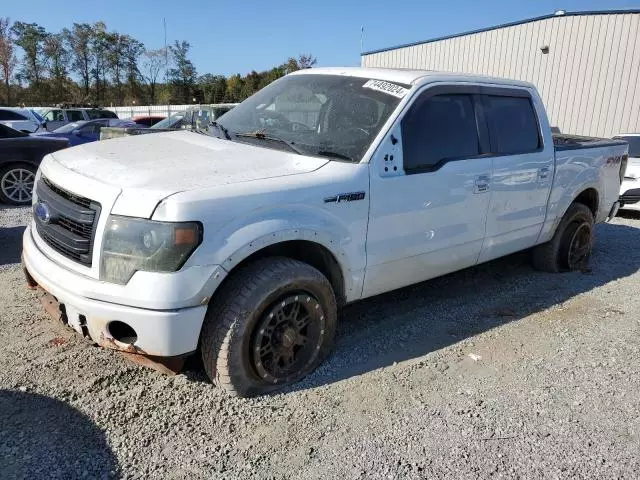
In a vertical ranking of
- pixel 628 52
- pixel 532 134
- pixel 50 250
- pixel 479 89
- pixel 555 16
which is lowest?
pixel 50 250

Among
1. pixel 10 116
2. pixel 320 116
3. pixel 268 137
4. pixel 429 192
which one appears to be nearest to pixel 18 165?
pixel 268 137

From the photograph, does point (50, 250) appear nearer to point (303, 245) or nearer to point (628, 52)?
point (303, 245)

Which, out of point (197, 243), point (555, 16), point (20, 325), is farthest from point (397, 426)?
point (555, 16)

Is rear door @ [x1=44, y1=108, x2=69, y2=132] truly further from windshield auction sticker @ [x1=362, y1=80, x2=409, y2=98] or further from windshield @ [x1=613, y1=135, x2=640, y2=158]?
windshield auction sticker @ [x1=362, y1=80, x2=409, y2=98]

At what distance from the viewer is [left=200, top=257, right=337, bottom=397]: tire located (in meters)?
2.81

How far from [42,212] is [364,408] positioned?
220cm

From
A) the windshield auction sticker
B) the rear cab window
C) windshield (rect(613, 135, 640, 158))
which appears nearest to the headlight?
the windshield auction sticker

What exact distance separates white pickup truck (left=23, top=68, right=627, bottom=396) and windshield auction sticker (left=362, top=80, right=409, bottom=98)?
0.5 inches

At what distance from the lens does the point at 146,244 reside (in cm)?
254

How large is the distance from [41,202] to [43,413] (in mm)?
1218

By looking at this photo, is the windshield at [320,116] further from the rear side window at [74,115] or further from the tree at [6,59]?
the tree at [6,59]

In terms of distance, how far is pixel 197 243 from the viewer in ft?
8.44

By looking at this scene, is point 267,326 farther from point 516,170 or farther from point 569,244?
point 569,244

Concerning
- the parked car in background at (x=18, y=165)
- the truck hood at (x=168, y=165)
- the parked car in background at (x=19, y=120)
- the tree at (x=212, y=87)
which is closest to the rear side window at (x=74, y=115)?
the parked car in background at (x=19, y=120)
